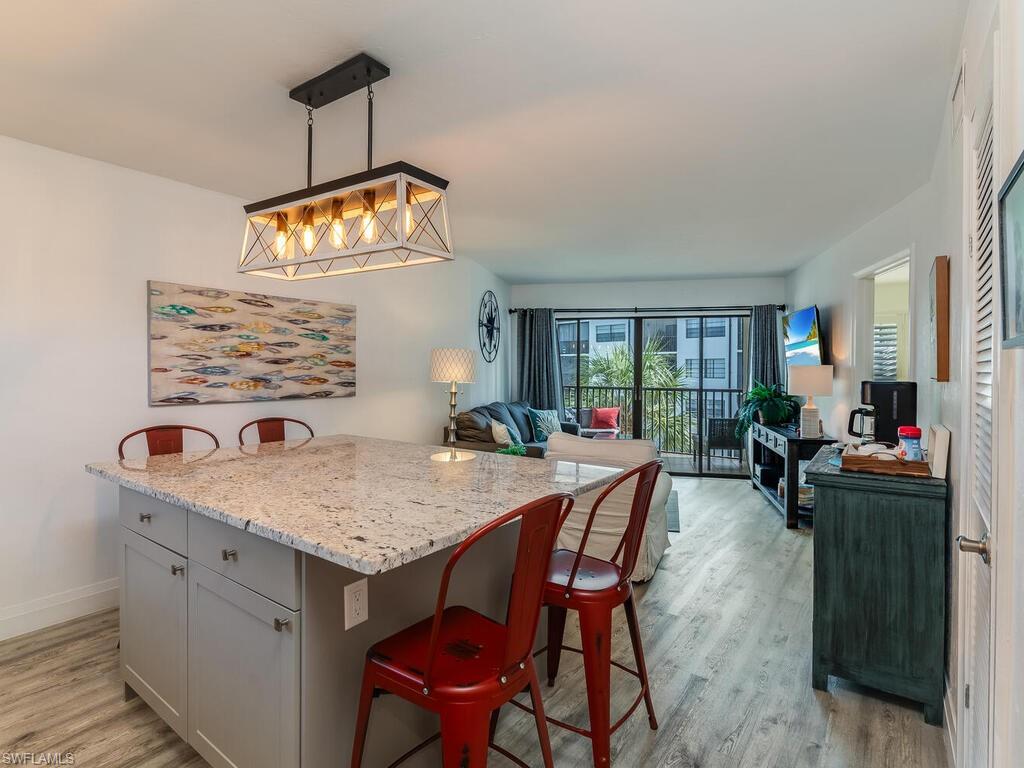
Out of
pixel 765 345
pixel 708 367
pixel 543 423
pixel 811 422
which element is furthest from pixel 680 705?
pixel 708 367

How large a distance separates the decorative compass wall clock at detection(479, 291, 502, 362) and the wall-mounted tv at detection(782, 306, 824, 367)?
131 inches

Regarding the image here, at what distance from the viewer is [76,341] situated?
2.94 m

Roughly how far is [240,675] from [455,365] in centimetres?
269

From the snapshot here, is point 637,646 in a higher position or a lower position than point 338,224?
lower

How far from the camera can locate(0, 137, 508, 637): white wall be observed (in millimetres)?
2746

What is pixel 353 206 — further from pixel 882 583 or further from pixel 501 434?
pixel 501 434

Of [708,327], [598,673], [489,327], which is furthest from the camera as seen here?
[708,327]

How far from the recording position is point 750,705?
2.18m

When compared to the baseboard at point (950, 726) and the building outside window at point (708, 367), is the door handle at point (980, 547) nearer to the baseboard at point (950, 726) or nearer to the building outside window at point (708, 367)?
the baseboard at point (950, 726)

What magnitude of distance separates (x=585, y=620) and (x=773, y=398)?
4.58 meters

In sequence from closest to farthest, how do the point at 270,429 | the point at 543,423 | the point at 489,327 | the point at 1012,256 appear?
1. the point at 1012,256
2. the point at 270,429
3. the point at 543,423
4. the point at 489,327

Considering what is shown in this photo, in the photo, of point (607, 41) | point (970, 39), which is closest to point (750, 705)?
point (970, 39)

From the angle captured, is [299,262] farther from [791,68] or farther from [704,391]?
[704,391]

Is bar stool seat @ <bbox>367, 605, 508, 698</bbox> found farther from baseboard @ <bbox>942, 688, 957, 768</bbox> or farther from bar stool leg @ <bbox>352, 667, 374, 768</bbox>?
baseboard @ <bbox>942, 688, 957, 768</bbox>
